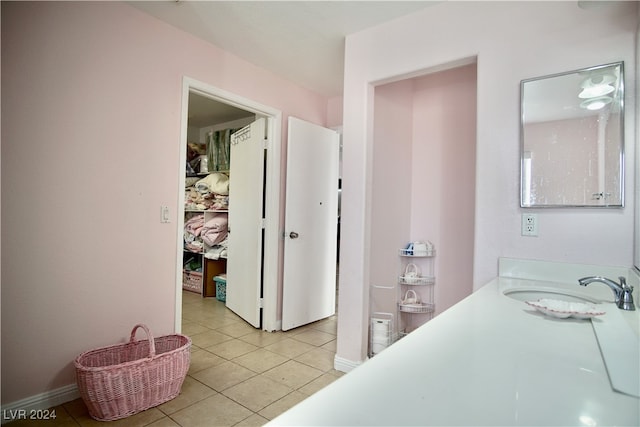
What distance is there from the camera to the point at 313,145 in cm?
333

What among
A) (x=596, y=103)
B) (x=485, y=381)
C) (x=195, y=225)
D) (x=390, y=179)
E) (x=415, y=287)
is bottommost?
(x=415, y=287)

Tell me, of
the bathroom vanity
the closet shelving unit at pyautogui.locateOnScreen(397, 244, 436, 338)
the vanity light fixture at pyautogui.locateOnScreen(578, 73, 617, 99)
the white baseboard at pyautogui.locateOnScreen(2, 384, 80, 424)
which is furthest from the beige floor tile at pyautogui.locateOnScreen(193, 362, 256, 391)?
the vanity light fixture at pyautogui.locateOnScreen(578, 73, 617, 99)

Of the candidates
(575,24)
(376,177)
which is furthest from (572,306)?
(376,177)

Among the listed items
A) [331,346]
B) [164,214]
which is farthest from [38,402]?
[331,346]

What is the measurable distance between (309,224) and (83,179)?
1.88m

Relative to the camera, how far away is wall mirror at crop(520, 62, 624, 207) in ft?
4.86

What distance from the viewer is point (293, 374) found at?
2.33 metres

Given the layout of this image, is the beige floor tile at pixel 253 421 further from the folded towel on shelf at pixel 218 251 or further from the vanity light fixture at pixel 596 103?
the folded towel on shelf at pixel 218 251

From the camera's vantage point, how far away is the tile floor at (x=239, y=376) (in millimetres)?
1794

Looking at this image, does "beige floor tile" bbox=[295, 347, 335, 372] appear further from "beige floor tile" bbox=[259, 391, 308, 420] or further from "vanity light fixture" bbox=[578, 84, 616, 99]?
"vanity light fixture" bbox=[578, 84, 616, 99]

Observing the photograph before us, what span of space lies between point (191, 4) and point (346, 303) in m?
2.15

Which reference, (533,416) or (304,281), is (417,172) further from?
(533,416)

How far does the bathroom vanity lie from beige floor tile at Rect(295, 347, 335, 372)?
1.68 meters

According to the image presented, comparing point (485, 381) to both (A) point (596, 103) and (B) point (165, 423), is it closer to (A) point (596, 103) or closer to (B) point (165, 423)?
(A) point (596, 103)
